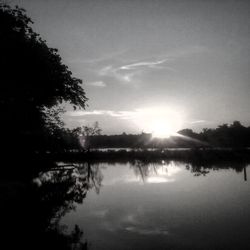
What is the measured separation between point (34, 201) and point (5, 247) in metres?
7.54

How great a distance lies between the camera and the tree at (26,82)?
21.6 metres

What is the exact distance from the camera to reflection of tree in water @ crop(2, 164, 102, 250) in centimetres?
947

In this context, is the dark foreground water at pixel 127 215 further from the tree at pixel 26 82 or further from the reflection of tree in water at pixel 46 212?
the tree at pixel 26 82

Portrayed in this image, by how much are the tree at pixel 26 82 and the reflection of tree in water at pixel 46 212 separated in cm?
517

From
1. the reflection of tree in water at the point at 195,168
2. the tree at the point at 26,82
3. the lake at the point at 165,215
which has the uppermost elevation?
the tree at the point at 26,82

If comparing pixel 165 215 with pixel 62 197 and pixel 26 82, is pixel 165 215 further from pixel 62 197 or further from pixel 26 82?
pixel 26 82

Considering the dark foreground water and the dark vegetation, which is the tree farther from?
the dark foreground water

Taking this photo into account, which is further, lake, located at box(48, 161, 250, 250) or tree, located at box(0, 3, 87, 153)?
tree, located at box(0, 3, 87, 153)

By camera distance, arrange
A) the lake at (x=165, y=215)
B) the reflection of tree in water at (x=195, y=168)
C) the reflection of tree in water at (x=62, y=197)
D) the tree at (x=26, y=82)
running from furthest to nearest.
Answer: the reflection of tree in water at (x=195, y=168) < the tree at (x=26, y=82) < the reflection of tree in water at (x=62, y=197) < the lake at (x=165, y=215)

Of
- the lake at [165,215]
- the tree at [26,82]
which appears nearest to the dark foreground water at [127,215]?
the lake at [165,215]

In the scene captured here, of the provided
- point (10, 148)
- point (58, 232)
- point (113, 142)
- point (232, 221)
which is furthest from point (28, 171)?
point (113, 142)

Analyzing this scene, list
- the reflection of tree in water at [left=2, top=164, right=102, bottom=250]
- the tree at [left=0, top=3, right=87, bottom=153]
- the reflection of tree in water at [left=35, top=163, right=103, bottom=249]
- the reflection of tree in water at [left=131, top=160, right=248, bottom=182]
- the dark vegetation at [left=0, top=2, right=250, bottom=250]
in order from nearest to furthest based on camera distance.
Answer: the reflection of tree in water at [left=2, top=164, right=102, bottom=250] → the reflection of tree in water at [left=35, top=163, right=103, bottom=249] → the dark vegetation at [left=0, top=2, right=250, bottom=250] → the tree at [left=0, top=3, right=87, bottom=153] → the reflection of tree in water at [left=131, top=160, right=248, bottom=182]

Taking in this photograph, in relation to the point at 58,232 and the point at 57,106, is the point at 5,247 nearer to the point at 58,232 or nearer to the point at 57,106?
the point at 58,232

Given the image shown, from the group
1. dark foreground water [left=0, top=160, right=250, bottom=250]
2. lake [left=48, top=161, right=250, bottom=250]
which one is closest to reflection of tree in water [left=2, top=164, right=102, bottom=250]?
dark foreground water [left=0, top=160, right=250, bottom=250]
